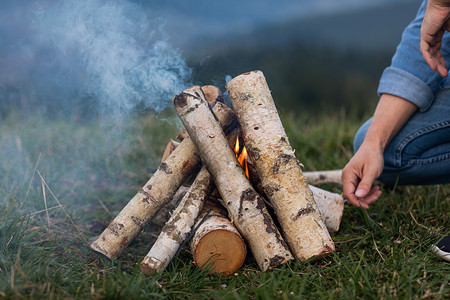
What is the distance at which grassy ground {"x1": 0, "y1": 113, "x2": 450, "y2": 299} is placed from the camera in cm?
162

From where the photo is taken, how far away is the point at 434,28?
201 centimetres

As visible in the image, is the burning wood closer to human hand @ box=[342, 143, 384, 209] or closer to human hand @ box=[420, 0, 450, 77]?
human hand @ box=[342, 143, 384, 209]

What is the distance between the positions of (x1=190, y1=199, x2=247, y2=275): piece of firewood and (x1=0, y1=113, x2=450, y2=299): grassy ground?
6 centimetres

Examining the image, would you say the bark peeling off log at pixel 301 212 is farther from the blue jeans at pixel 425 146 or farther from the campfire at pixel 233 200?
the blue jeans at pixel 425 146

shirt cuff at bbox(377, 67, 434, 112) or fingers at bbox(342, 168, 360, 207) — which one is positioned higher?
shirt cuff at bbox(377, 67, 434, 112)

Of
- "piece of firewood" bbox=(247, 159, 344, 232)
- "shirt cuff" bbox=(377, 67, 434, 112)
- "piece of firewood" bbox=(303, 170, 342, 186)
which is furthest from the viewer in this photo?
"piece of firewood" bbox=(303, 170, 342, 186)

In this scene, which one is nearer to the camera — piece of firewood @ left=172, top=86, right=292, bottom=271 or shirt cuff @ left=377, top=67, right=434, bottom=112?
piece of firewood @ left=172, top=86, right=292, bottom=271

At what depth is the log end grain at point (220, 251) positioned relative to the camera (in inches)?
75.1

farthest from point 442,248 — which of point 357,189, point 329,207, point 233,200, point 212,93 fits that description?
point 212,93

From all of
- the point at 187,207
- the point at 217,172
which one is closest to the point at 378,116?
the point at 217,172

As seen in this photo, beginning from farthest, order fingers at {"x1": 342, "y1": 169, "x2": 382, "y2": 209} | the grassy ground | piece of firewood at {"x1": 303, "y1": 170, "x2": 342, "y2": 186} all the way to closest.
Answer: piece of firewood at {"x1": 303, "y1": 170, "x2": 342, "y2": 186}, fingers at {"x1": 342, "y1": 169, "x2": 382, "y2": 209}, the grassy ground

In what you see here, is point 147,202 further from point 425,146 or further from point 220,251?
point 425,146

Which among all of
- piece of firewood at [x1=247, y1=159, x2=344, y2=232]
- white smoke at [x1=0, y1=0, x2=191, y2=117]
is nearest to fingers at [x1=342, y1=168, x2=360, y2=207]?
piece of firewood at [x1=247, y1=159, x2=344, y2=232]

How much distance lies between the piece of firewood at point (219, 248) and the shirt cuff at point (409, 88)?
1.53 m
